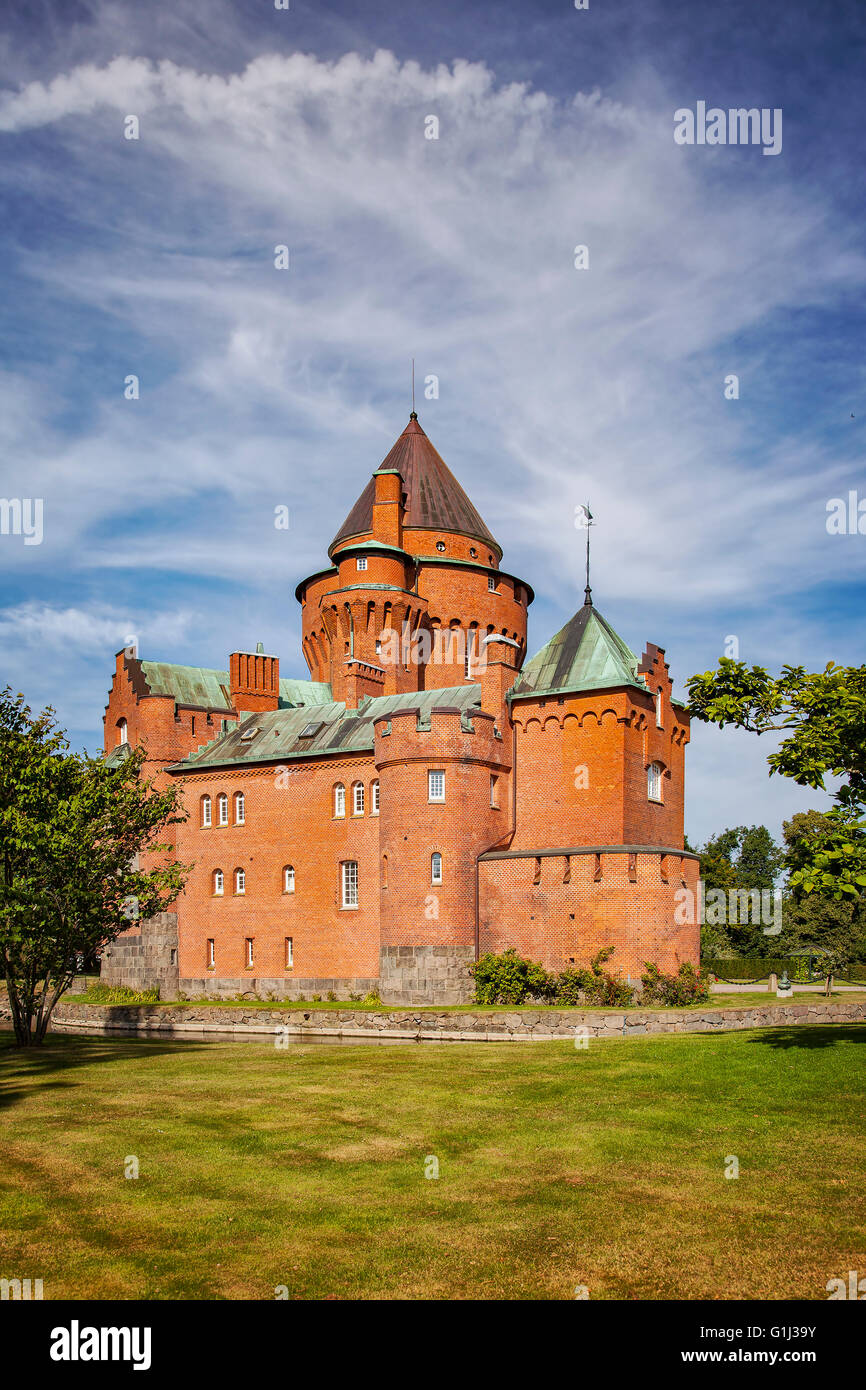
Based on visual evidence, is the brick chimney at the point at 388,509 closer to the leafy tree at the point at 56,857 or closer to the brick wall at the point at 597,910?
the brick wall at the point at 597,910

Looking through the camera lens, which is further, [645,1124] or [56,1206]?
[645,1124]

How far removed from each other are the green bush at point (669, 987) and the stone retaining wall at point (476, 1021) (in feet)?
3.54

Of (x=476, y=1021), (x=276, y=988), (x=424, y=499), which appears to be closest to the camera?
(x=476, y=1021)

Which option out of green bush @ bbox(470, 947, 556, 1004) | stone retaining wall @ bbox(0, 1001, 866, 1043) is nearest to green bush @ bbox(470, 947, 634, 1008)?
green bush @ bbox(470, 947, 556, 1004)

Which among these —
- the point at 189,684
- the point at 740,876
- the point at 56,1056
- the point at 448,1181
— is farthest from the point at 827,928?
the point at 448,1181

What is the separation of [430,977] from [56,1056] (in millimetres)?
14235

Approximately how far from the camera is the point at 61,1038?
30.8 meters

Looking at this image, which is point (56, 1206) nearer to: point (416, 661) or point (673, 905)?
point (673, 905)

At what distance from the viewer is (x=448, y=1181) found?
12125 millimetres

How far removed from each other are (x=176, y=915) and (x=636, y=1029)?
2411 cm

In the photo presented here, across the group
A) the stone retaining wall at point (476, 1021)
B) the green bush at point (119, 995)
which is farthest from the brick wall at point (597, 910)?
the green bush at point (119, 995)

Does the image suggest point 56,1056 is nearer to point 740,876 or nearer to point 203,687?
point 203,687
